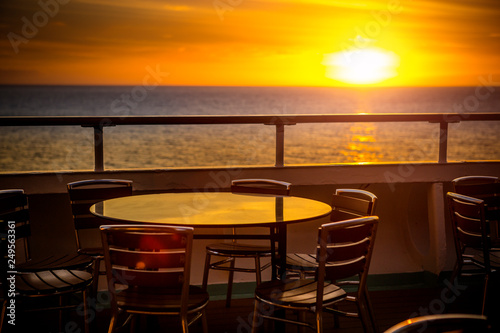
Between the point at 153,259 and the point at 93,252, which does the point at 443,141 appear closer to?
the point at 93,252

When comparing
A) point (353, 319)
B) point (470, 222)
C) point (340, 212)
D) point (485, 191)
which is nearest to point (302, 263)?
point (340, 212)

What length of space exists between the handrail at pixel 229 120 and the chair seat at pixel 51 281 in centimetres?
142

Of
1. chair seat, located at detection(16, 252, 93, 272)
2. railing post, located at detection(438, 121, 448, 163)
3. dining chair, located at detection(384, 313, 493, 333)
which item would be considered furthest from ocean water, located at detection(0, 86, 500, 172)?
dining chair, located at detection(384, 313, 493, 333)

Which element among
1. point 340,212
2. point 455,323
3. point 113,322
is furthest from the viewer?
point 340,212

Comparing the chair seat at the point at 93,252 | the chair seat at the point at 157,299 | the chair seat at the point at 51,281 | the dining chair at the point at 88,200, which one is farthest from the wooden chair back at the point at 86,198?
the chair seat at the point at 157,299

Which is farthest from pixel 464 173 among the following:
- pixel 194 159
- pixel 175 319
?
pixel 194 159

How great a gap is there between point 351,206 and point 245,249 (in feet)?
2.59

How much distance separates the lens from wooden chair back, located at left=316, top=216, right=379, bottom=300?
2.62 meters

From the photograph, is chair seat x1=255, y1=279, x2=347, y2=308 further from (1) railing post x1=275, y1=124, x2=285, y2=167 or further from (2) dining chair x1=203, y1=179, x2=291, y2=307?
(1) railing post x1=275, y1=124, x2=285, y2=167

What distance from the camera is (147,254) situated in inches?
96.7

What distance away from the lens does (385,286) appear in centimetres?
480

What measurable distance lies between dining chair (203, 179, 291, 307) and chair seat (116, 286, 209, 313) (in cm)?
85

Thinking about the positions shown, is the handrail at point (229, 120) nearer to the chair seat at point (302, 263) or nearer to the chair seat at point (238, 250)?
the chair seat at point (238, 250)

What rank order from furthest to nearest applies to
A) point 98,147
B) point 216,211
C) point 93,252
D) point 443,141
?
point 443,141 → point 98,147 → point 93,252 → point 216,211
